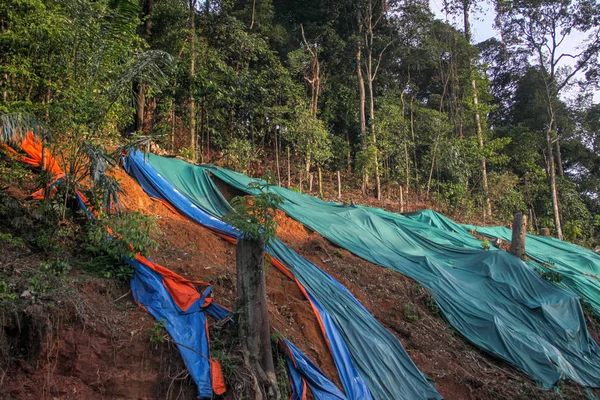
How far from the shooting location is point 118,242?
5.04m

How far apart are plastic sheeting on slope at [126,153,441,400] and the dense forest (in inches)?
71.8

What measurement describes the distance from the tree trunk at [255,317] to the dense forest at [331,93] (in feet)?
6.13

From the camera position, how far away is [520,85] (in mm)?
28062

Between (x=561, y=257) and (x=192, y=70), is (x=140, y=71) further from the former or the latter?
(x=561, y=257)

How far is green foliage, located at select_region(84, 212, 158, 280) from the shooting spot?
4949mm

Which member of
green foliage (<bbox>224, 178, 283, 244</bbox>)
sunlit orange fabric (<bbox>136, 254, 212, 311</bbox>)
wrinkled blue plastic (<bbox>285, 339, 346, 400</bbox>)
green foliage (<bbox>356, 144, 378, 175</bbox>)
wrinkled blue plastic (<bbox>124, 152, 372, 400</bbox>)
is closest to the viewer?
green foliage (<bbox>224, 178, 283, 244</bbox>)

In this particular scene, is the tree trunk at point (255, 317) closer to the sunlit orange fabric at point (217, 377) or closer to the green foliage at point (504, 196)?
the sunlit orange fabric at point (217, 377)

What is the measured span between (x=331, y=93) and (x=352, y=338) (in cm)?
1573

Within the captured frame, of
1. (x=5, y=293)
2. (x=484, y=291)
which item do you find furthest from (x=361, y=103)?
(x=5, y=293)

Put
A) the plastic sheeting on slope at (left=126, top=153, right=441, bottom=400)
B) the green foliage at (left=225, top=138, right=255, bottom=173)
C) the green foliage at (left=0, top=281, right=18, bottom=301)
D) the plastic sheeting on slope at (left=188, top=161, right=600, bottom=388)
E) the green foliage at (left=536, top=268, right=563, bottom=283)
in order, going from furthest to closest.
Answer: the green foliage at (left=225, top=138, right=255, bottom=173) → the green foliage at (left=536, top=268, right=563, bottom=283) → the plastic sheeting on slope at (left=188, top=161, right=600, bottom=388) → the plastic sheeting on slope at (left=126, top=153, right=441, bottom=400) → the green foliage at (left=0, top=281, right=18, bottom=301)

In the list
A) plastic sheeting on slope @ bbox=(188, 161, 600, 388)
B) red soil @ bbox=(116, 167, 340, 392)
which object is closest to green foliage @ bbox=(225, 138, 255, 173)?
plastic sheeting on slope @ bbox=(188, 161, 600, 388)

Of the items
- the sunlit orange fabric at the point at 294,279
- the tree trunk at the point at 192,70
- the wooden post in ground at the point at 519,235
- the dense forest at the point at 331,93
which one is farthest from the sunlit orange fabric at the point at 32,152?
the wooden post in ground at the point at 519,235

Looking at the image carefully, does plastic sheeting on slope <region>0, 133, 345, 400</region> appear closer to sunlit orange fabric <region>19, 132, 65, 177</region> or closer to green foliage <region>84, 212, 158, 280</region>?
green foliage <region>84, 212, 158, 280</region>

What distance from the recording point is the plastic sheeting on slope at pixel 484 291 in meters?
6.94
